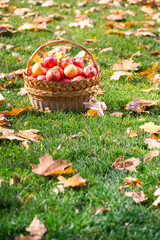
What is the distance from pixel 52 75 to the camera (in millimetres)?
2922

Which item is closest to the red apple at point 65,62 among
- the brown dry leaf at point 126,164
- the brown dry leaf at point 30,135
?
the brown dry leaf at point 30,135

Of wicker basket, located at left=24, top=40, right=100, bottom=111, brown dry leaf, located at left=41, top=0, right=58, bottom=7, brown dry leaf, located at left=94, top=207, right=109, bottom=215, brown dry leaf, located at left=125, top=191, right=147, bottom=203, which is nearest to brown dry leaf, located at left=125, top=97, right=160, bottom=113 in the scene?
wicker basket, located at left=24, top=40, right=100, bottom=111

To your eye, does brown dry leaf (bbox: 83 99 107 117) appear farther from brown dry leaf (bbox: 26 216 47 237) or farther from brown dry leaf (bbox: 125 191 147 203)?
brown dry leaf (bbox: 26 216 47 237)

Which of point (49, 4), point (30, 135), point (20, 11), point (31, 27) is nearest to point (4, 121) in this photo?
point (30, 135)

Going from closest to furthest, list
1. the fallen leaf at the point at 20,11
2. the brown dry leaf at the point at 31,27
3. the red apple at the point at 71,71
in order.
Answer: the red apple at the point at 71,71 < the brown dry leaf at the point at 31,27 < the fallen leaf at the point at 20,11

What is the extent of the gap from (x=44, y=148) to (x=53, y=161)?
28cm

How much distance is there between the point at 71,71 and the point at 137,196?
1.40 m

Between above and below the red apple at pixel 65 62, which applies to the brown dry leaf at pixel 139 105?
below

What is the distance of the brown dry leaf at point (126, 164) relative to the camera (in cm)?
226

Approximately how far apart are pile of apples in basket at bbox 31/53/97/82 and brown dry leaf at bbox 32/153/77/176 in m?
0.96

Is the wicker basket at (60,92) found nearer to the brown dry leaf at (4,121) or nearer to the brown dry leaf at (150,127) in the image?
the brown dry leaf at (4,121)

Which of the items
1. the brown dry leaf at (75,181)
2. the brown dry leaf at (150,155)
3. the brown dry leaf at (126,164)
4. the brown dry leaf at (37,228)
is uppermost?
the brown dry leaf at (37,228)

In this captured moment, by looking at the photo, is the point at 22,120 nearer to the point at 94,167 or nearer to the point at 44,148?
the point at 44,148

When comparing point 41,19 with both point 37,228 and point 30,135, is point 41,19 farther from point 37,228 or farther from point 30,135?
point 37,228
